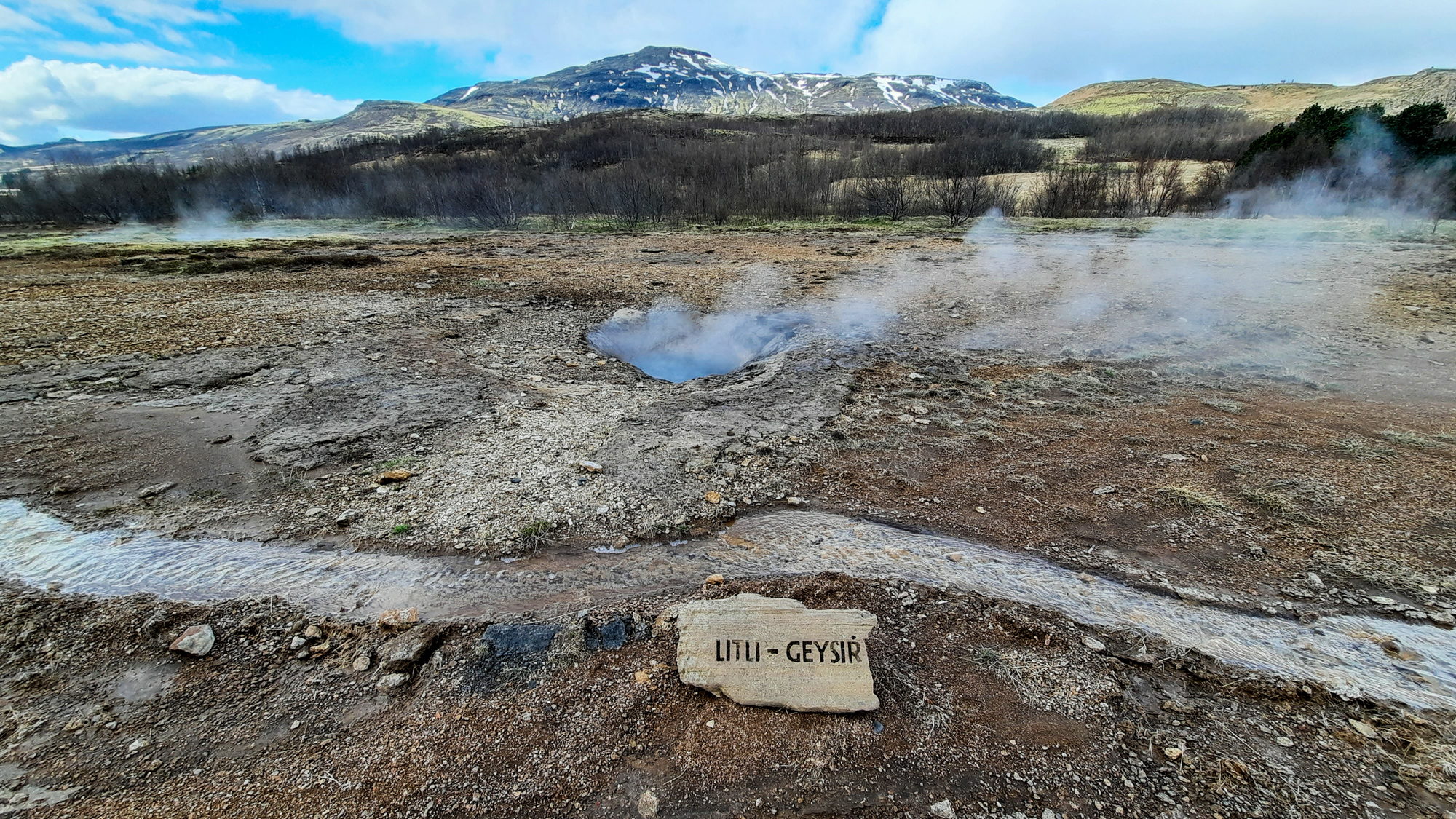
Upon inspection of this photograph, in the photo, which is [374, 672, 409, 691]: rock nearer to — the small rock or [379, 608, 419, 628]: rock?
[379, 608, 419, 628]: rock

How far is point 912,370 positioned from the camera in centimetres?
627

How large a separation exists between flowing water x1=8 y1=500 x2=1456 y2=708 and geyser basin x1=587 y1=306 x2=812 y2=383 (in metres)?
3.36

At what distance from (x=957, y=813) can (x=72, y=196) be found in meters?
61.2

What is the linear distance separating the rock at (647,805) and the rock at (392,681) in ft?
4.15

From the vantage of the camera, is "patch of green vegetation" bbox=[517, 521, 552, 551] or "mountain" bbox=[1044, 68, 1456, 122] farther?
"mountain" bbox=[1044, 68, 1456, 122]

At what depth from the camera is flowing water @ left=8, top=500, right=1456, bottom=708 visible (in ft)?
8.86

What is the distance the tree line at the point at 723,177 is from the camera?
76.6ft

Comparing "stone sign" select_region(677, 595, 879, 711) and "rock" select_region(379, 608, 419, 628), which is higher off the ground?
"stone sign" select_region(677, 595, 879, 711)

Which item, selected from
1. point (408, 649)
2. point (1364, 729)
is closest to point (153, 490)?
point (408, 649)

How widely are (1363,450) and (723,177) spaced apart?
95.8 ft

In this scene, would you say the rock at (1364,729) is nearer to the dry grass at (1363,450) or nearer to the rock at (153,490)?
the dry grass at (1363,450)

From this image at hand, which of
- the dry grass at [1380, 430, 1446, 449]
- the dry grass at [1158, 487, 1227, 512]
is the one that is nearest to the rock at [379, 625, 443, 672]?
the dry grass at [1158, 487, 1227, 512]

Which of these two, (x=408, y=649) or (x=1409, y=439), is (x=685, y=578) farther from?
(x=1409, y=439)

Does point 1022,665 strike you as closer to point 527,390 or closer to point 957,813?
point 957,813
